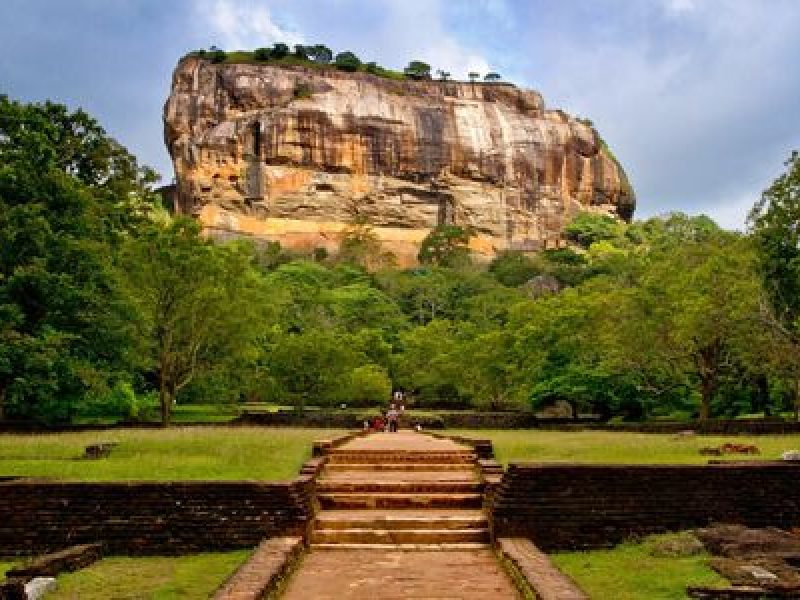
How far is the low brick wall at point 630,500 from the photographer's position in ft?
31.6

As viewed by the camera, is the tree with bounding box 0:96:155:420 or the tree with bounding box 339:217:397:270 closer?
the tree with bounding box 0:96:155:420

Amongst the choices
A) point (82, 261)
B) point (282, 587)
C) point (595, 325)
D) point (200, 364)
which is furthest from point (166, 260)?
point (282, 587)

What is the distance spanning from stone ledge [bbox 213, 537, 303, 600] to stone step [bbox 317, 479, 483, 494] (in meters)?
2.00

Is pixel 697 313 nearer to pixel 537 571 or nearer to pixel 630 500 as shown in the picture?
pixel 630 500

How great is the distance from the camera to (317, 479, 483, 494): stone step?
11086 millimetres

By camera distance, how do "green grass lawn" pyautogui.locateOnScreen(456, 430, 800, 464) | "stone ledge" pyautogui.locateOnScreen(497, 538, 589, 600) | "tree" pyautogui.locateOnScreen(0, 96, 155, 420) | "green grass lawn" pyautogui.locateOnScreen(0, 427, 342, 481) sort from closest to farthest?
"stone ledge" pyautogui.locateOnScreen(497, 538, 589, 600)
"green grass lawn" pyautogui.locateOnScreen(0, 427, 342, 481)
"green grass lawn" pyautogui.locateOnScreen(456, 430, 800, 464)
"tree" pyautogui.locateOnScreen(0, 96, 155, 420)

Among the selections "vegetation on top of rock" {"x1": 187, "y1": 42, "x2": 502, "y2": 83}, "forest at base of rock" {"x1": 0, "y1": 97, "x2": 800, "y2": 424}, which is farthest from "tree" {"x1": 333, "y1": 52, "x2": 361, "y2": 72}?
"forest at base of rock" {"x1": 0, "y1": 97, "x2": 800, "y2": 424}

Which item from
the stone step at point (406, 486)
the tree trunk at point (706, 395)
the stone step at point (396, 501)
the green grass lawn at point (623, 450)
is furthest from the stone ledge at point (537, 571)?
the tree trunk at point (706, 395)

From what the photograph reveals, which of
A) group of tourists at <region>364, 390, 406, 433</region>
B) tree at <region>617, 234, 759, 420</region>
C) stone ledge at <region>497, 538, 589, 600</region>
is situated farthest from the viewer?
tree at <region>617, 234, 759, 420</region>

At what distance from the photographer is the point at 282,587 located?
7574 mm

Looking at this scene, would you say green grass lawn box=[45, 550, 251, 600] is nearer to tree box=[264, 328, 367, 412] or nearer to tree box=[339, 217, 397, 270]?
tree box=[264, 328, 367, 412]

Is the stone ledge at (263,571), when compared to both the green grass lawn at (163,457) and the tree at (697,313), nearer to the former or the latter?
the green grass lawn at (163,457)

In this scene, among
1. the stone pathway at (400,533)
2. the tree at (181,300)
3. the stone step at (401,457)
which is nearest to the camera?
the stone pathway at (400,533)

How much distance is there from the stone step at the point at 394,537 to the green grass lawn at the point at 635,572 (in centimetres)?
99
